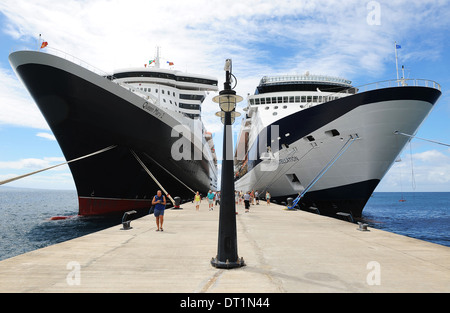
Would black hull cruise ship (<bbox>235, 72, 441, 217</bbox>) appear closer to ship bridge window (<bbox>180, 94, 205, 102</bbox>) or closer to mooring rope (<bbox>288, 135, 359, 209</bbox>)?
mooring rope (<bbox>288, 135, 359, 209</bbox>)

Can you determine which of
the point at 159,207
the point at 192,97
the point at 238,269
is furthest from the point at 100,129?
the point at 192,97

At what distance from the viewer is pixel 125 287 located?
11.6ft

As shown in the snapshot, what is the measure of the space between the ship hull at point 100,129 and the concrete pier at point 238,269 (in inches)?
402

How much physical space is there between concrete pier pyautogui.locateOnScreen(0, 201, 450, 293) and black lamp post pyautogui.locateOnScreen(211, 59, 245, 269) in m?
0.25

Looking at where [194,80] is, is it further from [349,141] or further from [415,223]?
[415,223]

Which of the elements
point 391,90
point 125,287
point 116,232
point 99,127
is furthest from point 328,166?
point 125,287

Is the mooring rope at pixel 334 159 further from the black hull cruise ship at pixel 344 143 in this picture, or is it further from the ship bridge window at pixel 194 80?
the ship bridge window at pixel 194 80

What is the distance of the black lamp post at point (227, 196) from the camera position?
4578 mm

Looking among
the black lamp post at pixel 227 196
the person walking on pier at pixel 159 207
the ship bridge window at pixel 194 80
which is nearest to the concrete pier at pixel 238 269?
the black lamp post at pixel 227 196

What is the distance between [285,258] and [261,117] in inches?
851

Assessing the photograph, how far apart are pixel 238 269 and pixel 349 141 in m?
13.7

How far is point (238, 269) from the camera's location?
4.43 meters

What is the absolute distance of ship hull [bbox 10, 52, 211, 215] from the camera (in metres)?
13.9
